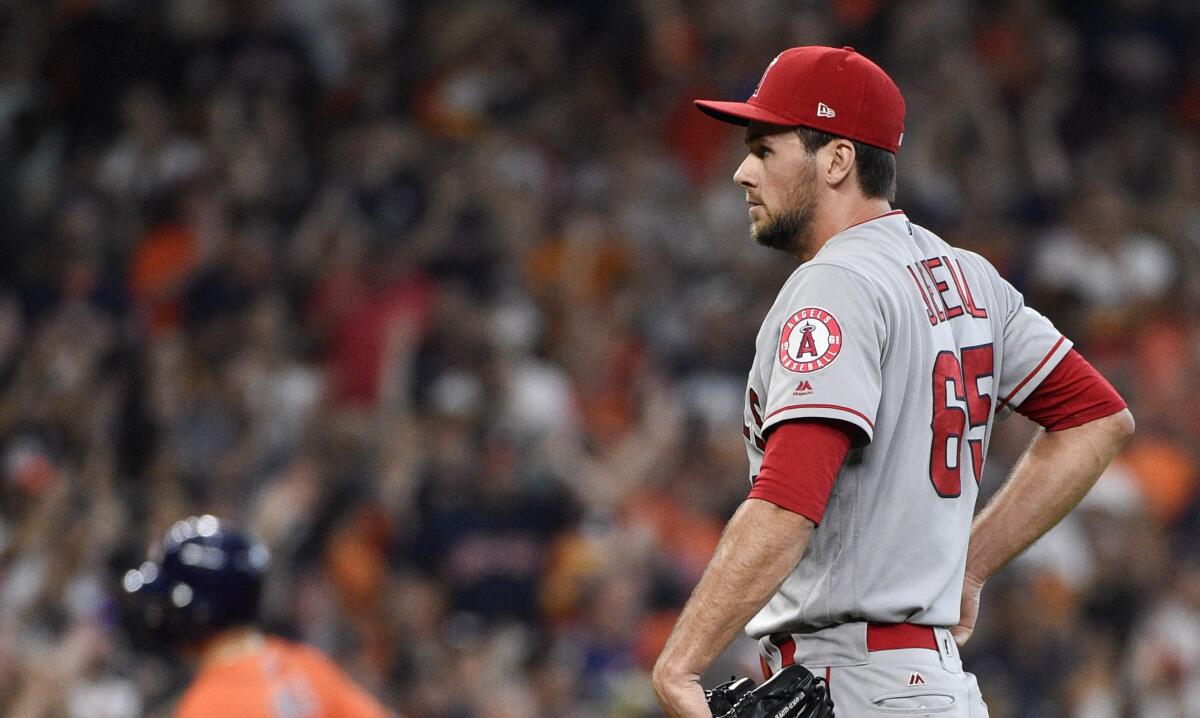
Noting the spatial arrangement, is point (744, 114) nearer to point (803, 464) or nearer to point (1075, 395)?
point (803, 464)

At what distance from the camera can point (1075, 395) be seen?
3.73 meters

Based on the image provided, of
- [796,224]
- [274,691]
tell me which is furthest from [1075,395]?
[274,691]

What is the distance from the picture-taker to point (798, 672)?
3.26 m

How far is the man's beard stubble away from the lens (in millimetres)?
3447

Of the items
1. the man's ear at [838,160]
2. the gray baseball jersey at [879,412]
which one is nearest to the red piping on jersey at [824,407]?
the gray baseball jersey at [879,412]

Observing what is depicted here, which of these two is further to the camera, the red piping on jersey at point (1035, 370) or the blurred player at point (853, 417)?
the red piping on jersey at point (1035, 370)

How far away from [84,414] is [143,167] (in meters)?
2.31

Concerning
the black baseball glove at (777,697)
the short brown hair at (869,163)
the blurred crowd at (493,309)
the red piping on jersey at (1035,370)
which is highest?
the blurred crowd at (493,309)

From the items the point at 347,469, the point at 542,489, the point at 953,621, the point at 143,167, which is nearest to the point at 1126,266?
the point at 542,489

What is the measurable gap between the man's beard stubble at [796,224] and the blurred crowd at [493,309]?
2953 millimetres

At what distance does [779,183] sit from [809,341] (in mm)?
442

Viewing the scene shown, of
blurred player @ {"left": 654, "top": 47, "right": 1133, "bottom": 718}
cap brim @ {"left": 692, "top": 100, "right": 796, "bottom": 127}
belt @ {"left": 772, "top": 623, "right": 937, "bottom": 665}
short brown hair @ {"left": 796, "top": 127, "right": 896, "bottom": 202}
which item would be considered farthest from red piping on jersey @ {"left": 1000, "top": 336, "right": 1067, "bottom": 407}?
cap brim @ {"left": 692, "top": 100, "right": 796, "bottom": 127}

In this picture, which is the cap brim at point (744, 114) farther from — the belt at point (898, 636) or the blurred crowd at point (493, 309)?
the blurred crowd at point (493, 309)

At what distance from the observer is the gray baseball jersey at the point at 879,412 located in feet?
10.3
